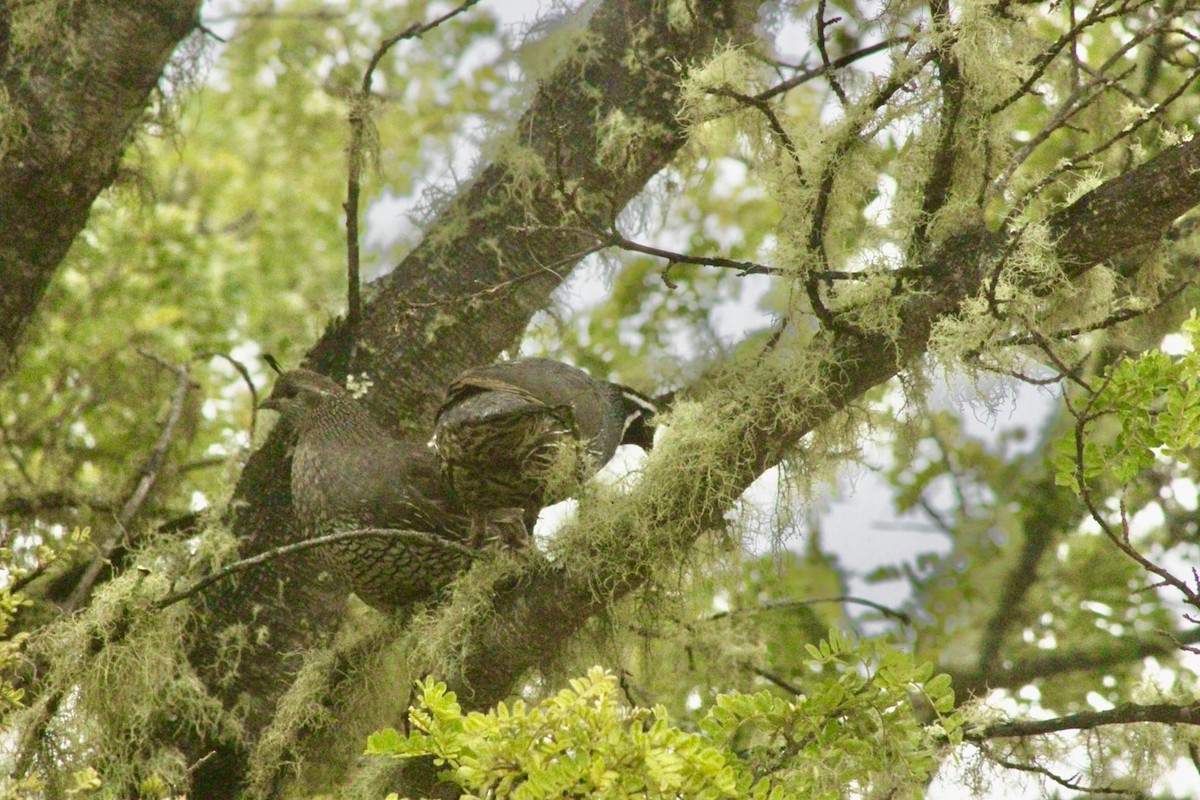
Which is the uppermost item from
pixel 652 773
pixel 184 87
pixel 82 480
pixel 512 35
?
pixel 512 35

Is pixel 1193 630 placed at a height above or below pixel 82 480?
above

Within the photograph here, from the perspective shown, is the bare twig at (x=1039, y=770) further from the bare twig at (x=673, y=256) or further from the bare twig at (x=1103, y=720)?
the bare twig at (x=673, y=256)

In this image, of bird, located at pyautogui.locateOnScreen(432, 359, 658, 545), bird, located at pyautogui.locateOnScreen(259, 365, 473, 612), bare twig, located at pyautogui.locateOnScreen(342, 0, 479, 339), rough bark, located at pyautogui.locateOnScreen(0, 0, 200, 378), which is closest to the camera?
bird, located at pyautogui.locateOnScreen(432, 359, 658, 545)

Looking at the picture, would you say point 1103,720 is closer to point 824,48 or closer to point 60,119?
point 824,48

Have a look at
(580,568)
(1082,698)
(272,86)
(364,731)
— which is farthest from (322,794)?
(272,86)

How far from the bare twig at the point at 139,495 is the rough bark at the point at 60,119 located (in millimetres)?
552

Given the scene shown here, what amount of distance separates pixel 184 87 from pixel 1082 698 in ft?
12.9

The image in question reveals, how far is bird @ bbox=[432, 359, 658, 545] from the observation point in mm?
3334

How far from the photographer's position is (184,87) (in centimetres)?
451

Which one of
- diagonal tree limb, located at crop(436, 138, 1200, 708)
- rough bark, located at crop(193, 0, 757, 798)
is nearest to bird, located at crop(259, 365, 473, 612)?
rough bark, located at crop(193, 0, 757, 798)

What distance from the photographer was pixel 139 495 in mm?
4277

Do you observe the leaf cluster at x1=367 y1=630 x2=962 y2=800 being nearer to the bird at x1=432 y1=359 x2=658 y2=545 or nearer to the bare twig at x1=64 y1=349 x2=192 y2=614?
the bird at x1=432 y1=359 x2=658 y2=545

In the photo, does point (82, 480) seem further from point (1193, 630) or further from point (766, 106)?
point (1193, 630)

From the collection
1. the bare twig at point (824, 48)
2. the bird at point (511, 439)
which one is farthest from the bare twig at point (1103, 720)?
the bare twig at point (824, 48)
